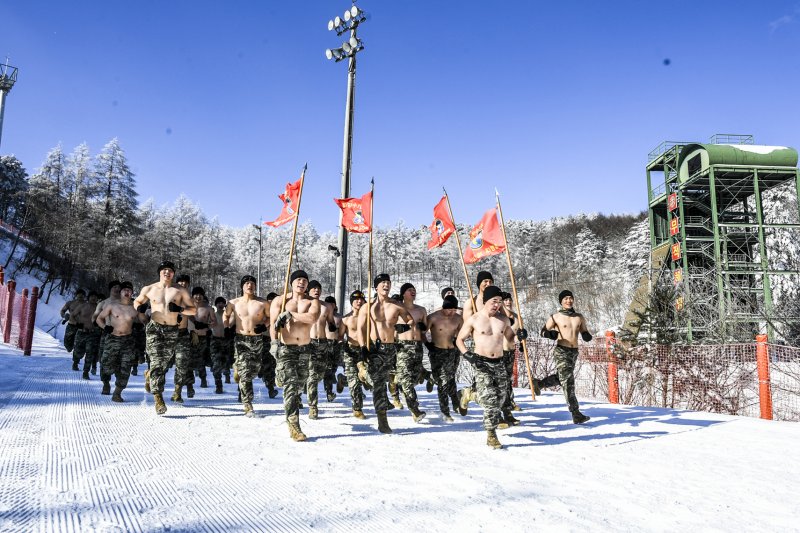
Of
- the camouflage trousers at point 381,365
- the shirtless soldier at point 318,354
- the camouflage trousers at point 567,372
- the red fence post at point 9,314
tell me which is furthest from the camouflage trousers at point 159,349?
the red fence post at point 9,314

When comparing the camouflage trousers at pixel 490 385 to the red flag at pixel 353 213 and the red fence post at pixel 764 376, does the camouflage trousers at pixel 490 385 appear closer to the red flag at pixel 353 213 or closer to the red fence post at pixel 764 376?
the red flag at pixel 353 213

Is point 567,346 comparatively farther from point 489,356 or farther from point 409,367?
point 409,367

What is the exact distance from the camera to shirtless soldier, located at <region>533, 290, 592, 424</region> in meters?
7.58

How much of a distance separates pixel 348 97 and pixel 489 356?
35.2ft

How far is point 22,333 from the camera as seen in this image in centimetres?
1503

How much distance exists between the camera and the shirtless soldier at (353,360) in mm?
7734

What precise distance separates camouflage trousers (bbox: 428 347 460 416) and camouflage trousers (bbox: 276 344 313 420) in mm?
2339

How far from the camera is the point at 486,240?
972cm

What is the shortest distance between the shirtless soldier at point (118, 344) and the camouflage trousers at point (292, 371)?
348 cm

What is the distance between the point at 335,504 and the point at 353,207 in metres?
7.82

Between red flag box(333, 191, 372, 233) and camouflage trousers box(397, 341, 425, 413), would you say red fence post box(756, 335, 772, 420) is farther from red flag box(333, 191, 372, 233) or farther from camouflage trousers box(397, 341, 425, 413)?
red flag box(333, 191, 372, 233)

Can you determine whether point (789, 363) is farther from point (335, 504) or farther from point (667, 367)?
point (335, 504)

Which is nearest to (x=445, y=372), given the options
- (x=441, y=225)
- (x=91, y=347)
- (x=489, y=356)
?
(x=489, y=356)

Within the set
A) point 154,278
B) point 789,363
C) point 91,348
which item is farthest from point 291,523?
point 154,278
